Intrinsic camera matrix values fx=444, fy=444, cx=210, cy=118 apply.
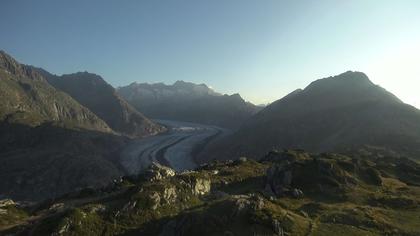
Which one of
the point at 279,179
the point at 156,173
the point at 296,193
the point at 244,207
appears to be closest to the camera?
the point at 244,207

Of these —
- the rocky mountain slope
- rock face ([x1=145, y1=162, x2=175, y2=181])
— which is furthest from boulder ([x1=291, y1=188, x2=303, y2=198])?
rock face ([x1=145, y1=162, x2=175, y2=181])

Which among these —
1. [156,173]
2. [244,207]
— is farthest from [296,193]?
[156,173]

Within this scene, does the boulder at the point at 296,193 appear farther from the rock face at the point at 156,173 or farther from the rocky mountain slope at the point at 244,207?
the rock face at the point at 156,173

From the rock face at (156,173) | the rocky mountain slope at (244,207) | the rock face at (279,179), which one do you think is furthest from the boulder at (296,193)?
the rock face at (156,173)

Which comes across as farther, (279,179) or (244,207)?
(279,179)

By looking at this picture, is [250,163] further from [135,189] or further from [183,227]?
[183,227]

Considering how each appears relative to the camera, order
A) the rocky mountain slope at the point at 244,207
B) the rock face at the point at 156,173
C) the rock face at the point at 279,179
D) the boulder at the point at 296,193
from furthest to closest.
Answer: the rock face at the point at 156,173 < the rock face at the point at 279,179 < the boulder at the point at 296,193 < the rocky mountain slope at the point at 244,207

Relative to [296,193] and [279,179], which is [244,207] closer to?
[296,193]

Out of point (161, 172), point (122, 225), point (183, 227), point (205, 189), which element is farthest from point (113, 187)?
point (183, 227)
